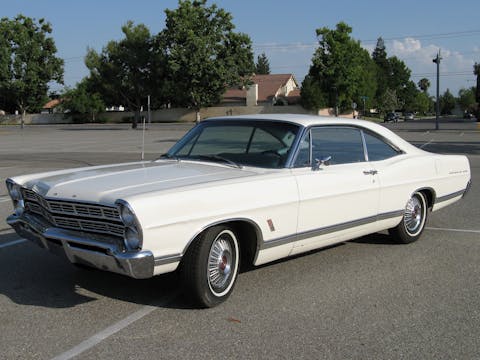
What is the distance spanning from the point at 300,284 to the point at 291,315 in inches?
30.0

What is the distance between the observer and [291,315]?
4219 mm

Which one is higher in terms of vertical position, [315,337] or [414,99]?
[414,99]

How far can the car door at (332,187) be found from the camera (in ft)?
16.3

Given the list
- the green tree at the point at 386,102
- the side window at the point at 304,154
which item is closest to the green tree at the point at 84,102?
the green tree at the point at 386,102

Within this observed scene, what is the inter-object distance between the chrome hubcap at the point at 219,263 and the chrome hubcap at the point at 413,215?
2.63m

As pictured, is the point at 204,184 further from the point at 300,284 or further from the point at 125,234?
the point at 300,284

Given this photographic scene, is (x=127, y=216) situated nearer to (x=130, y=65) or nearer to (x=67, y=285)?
(x=67, y=285)

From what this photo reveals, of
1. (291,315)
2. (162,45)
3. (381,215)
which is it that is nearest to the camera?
(291,315)

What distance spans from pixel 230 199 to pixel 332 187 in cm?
125

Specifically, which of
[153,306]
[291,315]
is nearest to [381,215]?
[291,315]

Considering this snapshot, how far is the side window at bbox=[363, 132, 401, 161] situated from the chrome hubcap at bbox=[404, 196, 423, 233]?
603 millimetres

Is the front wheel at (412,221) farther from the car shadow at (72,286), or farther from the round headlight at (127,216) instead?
the round headlight at (127,216)

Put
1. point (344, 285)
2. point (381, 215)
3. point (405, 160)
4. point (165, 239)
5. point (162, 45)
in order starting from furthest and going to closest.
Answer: point (162, 45) < point (405, 160) < point (381, 215) < point (344, 285) < point (165, 239)

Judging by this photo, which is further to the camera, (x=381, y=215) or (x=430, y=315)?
(x=381, y=215)
